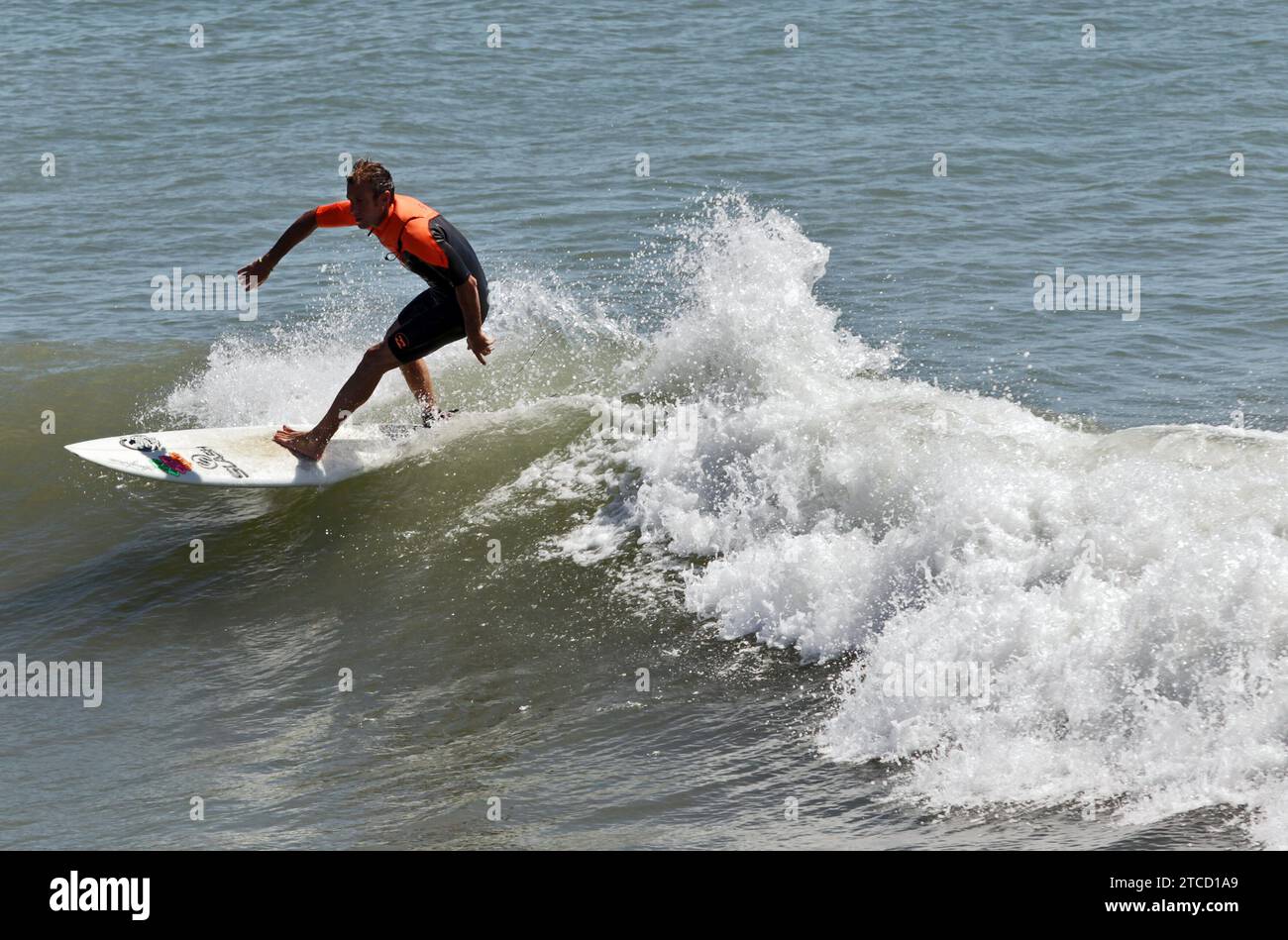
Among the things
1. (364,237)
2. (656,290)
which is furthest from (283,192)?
(656,290)

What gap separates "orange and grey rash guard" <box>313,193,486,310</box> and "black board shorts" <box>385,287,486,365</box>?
15cm

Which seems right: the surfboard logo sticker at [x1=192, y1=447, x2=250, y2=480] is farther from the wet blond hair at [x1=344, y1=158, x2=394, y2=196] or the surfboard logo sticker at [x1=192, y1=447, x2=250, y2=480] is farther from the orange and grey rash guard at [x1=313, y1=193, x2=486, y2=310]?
the wet blond hair at [x1=344, y1=158, x2=394, y2=196]

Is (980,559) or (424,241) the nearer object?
(980,559)

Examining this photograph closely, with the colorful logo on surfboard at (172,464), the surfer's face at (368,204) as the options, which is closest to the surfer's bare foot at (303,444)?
the colorful logo on surfboard at (172,464)

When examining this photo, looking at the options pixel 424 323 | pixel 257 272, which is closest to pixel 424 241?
pixel 424 323

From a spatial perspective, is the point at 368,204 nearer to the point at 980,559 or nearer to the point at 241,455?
the point at 241,455

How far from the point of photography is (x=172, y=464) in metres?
8.84

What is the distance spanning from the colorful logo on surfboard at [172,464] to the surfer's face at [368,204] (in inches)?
74.3

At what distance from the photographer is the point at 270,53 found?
20.8 metres

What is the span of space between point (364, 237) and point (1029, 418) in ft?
29.3

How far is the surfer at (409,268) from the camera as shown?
26.8ft

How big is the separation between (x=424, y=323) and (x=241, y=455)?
152 centimetres

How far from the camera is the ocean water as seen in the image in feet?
18.7
